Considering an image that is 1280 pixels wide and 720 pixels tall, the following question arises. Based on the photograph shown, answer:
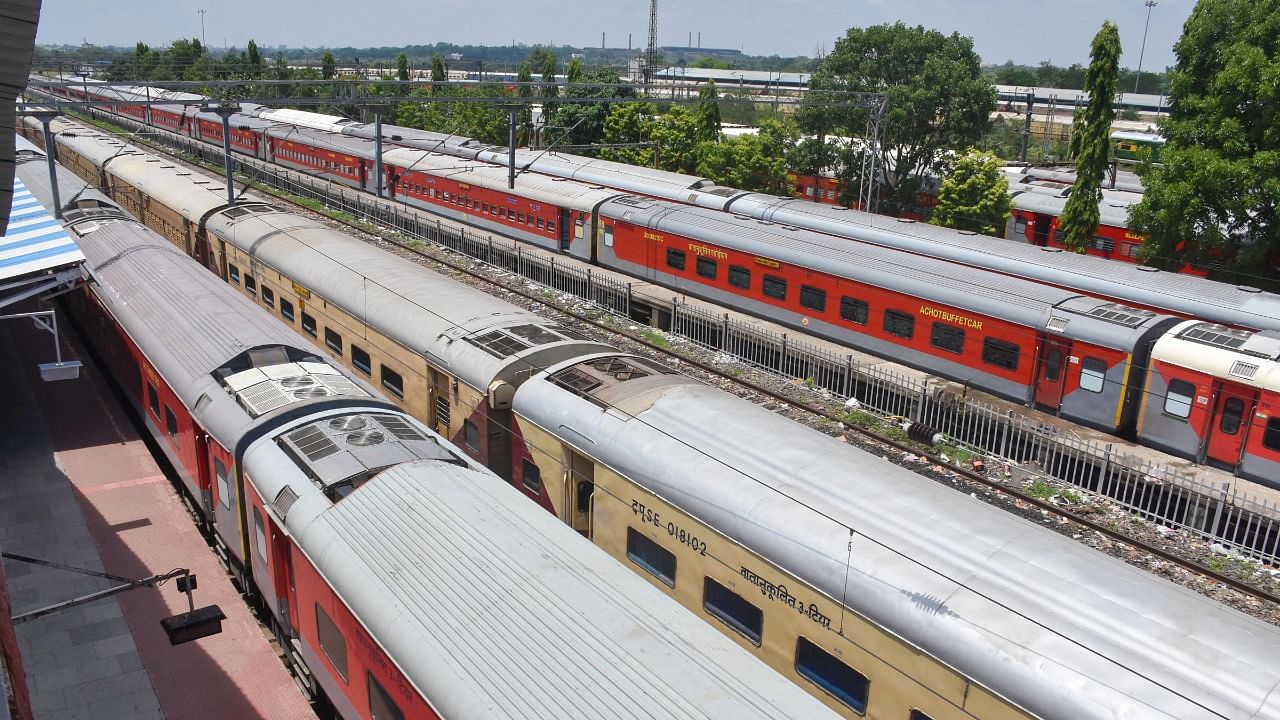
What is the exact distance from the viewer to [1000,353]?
2170cm

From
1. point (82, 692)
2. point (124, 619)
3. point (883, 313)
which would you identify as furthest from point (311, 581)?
point (883, 313)

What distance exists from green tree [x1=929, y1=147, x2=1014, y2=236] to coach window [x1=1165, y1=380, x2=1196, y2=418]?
2331cm

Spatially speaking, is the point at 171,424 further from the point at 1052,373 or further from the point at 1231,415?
the point at 1231,415

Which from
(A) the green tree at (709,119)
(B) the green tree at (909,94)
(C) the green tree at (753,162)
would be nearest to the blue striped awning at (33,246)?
(B) the green tree at (909,94)

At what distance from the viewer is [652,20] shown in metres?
115

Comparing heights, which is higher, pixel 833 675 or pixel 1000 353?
pixel 1000 353

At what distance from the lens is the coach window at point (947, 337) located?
22.5 metres

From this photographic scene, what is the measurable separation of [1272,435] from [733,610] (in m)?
13.4

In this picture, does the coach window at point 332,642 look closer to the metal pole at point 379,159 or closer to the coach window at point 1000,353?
the coach window at point 1000,353

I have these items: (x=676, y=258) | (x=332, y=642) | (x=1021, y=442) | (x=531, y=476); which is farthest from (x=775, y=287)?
(x=332, y=642)

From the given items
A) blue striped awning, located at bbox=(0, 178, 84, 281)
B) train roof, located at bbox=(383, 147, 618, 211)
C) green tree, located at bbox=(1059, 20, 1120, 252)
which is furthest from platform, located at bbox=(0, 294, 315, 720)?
green tree, located at bbox=(1059, 20, 1120, 252)

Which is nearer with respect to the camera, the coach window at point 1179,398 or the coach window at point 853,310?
the coach window at point 1179,398

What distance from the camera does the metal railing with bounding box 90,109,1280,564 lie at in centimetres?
1686

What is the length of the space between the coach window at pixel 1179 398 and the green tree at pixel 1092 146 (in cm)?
1829
